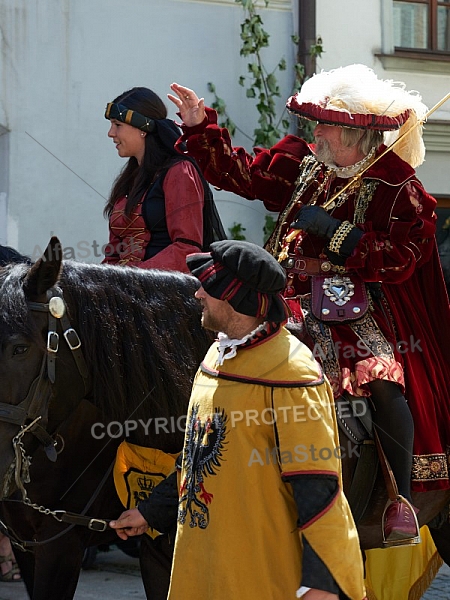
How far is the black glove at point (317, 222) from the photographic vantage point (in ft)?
12.3

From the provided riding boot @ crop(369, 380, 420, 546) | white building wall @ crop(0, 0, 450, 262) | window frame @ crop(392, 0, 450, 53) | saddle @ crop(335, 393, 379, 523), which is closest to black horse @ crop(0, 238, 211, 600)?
saddle @ crop(335, 393, 379, 523)

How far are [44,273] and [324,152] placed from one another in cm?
125

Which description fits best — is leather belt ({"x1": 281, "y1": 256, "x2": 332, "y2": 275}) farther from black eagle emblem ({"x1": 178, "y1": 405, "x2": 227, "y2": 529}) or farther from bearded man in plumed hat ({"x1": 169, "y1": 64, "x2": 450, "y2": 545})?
black eagle emblem ({"x1": 178, "y1": 405, "x2": 227, "y2": 529})

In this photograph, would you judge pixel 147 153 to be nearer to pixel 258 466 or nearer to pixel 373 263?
pixel 373 263

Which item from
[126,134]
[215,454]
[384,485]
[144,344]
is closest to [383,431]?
[384,485]

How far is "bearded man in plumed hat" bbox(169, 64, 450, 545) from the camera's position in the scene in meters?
3.74

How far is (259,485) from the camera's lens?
2.64 metres

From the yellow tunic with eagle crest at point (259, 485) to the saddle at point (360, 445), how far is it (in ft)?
3.24

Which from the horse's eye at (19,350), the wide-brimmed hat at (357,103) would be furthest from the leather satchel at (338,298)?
the horse's eye at (19,350)

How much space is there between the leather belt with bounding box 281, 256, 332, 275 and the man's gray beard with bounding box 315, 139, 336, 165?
0.38 metres

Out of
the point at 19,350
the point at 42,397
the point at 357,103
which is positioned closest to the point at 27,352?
the point at 19,350

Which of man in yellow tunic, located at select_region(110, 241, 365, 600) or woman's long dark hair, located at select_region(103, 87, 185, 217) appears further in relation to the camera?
woman's long dark hair, located at select_region(103, 87, 185, 217)

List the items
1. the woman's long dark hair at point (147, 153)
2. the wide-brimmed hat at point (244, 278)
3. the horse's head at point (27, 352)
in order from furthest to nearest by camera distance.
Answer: the woman's long dark hair at point (147, 153) < the horse's head at point (27, 352) < the wide-brimmed hat at point (244, 278)

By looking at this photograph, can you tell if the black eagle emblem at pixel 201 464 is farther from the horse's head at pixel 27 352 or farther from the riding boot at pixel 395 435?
the riding boot at pixel 395 435
